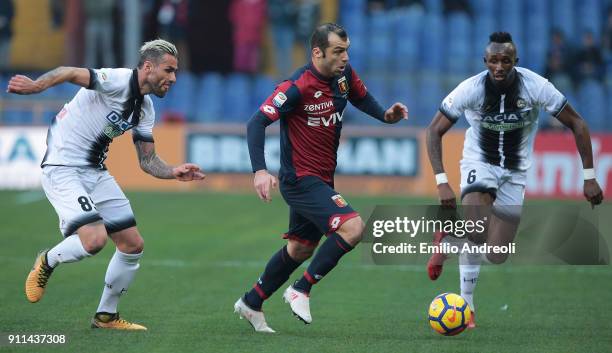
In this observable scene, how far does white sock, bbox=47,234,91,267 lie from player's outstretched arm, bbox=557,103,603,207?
13.0ft

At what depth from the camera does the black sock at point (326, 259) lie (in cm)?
825

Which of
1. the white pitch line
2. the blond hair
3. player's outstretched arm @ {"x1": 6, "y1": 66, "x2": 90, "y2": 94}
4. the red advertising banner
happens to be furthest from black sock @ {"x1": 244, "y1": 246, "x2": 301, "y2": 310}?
the red advertising banner

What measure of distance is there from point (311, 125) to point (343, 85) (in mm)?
427

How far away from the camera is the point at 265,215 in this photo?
1730cm

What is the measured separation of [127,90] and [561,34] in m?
15.7

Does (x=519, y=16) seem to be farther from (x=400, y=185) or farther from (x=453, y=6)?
(x=400, y=185)

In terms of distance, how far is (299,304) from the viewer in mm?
8344

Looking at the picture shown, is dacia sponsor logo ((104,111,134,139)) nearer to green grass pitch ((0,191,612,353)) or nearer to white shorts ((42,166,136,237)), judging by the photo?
white shorts ((42,166,136,237))

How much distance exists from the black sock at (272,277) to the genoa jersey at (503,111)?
1.76 metres

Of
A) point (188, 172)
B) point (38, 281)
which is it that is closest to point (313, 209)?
point (188, 172)

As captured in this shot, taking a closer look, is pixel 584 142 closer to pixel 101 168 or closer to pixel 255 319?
pixel 255 319

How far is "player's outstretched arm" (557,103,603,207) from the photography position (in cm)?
888

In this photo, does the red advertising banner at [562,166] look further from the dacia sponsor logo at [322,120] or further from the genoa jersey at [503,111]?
the dacia sponsor logo at [322,120]

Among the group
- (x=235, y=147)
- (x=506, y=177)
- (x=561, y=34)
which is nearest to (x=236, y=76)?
(x=235, y=147)
